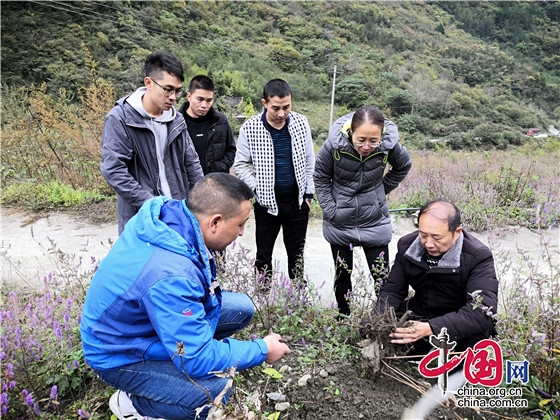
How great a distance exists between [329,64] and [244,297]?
3503cm

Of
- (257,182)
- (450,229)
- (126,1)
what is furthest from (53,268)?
(126,1)

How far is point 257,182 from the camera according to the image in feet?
10.8

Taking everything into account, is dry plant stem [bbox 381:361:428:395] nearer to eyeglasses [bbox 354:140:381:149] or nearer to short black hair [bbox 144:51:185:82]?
eyeglasses [bbox 354:140:381:149]

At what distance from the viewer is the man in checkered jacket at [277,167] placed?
3.21 meters

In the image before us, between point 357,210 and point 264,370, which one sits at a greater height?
point 357,210

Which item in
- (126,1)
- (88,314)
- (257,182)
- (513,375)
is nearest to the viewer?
(88,314)

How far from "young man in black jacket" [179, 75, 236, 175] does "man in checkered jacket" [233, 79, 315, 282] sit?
41 cm

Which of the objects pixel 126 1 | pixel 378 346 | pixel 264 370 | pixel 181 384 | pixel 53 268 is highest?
pixel 126 1

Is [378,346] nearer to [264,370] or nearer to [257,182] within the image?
[264,370]

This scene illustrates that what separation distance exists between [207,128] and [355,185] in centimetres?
153

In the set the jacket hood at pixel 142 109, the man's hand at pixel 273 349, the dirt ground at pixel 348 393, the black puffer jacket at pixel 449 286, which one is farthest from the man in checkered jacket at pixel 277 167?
the man's hand at pixel 273 349

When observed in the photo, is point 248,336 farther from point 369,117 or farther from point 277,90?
point 277,90

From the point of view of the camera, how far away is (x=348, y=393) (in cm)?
207

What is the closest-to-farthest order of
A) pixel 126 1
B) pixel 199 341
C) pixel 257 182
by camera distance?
1. pixel 199 341
2. pixel 257 182
3. pixel 126 1
